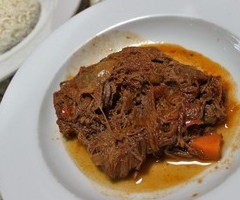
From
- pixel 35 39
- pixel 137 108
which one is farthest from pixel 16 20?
pixel 137 108

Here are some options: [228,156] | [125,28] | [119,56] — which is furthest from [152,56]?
[228,156]

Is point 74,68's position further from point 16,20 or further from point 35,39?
point 16,20

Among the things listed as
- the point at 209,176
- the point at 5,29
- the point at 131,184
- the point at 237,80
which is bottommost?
the point at 5,29

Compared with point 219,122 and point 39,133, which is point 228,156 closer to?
point 219,122

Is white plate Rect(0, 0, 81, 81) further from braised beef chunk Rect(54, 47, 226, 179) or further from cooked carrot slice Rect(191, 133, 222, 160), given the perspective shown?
cooked carrot slice Rect(191, 133, 222, 160)

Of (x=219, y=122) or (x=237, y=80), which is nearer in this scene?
(x=219, y=122)

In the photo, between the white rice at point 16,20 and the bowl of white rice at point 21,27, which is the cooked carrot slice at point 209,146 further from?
the white rice at point 16,20
